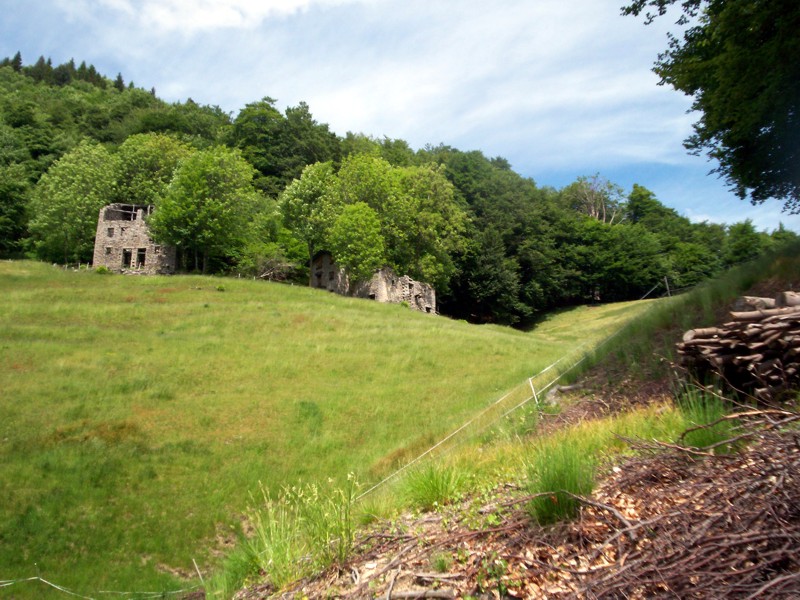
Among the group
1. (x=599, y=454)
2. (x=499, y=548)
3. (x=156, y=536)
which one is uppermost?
(x=599, y=454)

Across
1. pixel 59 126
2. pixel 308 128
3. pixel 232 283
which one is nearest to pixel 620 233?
pixel 308 128

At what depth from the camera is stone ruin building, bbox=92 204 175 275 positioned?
5747 centimetres

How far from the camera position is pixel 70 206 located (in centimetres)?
5934

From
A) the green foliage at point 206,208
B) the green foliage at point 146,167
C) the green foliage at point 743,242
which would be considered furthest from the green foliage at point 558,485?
the green foliage at point 743,242

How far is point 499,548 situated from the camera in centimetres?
414

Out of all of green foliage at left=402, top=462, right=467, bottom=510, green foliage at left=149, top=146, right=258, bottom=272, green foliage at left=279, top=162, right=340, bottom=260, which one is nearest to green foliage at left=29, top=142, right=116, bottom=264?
green foliage at left=149, top=146, right=258, bottom=272

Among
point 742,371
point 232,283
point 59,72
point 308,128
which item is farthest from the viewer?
point 59,72

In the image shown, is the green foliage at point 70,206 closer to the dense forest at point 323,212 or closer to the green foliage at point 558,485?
the dense forest at point 323,212

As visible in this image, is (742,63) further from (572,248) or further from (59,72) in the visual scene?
(59,72)

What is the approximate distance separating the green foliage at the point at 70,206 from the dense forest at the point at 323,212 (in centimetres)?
18

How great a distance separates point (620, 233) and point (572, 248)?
9439 millimetres

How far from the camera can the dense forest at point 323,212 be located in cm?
5728

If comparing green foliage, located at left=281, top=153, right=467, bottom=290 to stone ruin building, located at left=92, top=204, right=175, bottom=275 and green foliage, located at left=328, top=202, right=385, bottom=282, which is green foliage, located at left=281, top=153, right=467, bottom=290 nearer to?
green foliage, located at left=328, top=202, right=385, bottom=282

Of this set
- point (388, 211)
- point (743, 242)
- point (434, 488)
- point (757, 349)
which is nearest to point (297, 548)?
point (434, 488)
